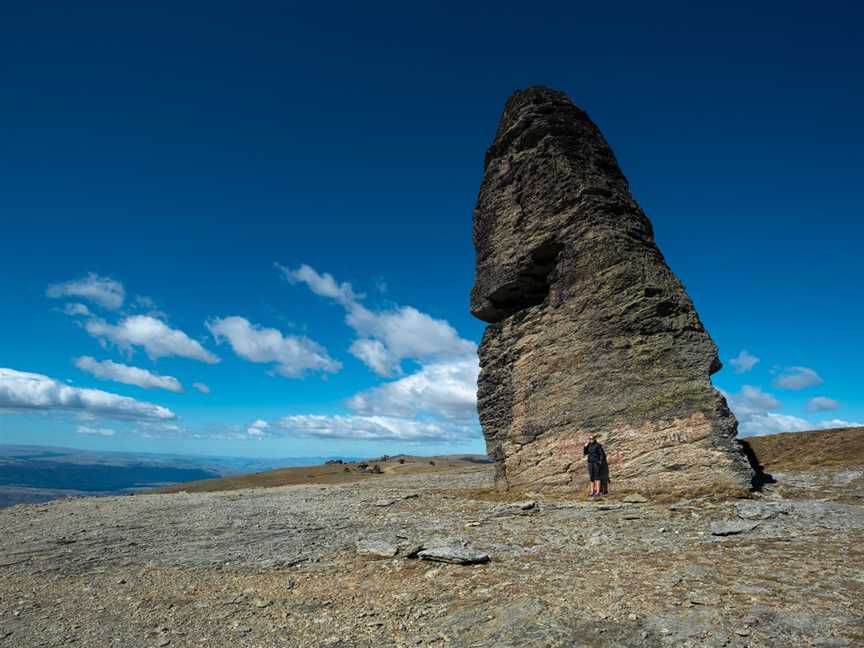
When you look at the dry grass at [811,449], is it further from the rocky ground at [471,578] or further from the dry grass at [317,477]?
the dry grass at [317,477]

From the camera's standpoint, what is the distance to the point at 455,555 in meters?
10.8

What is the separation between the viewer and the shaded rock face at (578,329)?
17844 mm

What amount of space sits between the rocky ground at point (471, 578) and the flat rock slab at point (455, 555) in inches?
3.4

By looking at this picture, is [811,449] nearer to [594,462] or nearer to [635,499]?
[594,462]

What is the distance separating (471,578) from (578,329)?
13899 mm

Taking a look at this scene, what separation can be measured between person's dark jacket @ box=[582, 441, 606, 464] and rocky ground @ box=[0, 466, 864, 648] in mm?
1979

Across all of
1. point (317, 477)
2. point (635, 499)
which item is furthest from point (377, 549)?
point (317, 477)

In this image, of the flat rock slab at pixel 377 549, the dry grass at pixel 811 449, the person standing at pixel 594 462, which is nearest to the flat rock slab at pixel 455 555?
the flat rock slab at pixel 377 549

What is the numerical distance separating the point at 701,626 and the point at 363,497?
18.2 m

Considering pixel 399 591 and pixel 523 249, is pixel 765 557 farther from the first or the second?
pixel 523 249

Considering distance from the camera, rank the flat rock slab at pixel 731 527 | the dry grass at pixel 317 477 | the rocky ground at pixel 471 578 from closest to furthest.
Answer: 1. the rocky ground at pixel 471 578
2. the flat rock slab at pixel 731 527
3. the dry grass at pixel 317 477

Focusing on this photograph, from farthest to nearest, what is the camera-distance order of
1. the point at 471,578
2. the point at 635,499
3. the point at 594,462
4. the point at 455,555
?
the point at 594,462
the point at 635,499
the point at 455,555
the point at 471,578

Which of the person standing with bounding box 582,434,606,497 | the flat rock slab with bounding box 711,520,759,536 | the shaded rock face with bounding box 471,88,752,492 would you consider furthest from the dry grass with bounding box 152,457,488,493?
the flat rock slab with bounding box 711,520,759,536

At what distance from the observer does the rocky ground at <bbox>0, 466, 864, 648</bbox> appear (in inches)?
285
